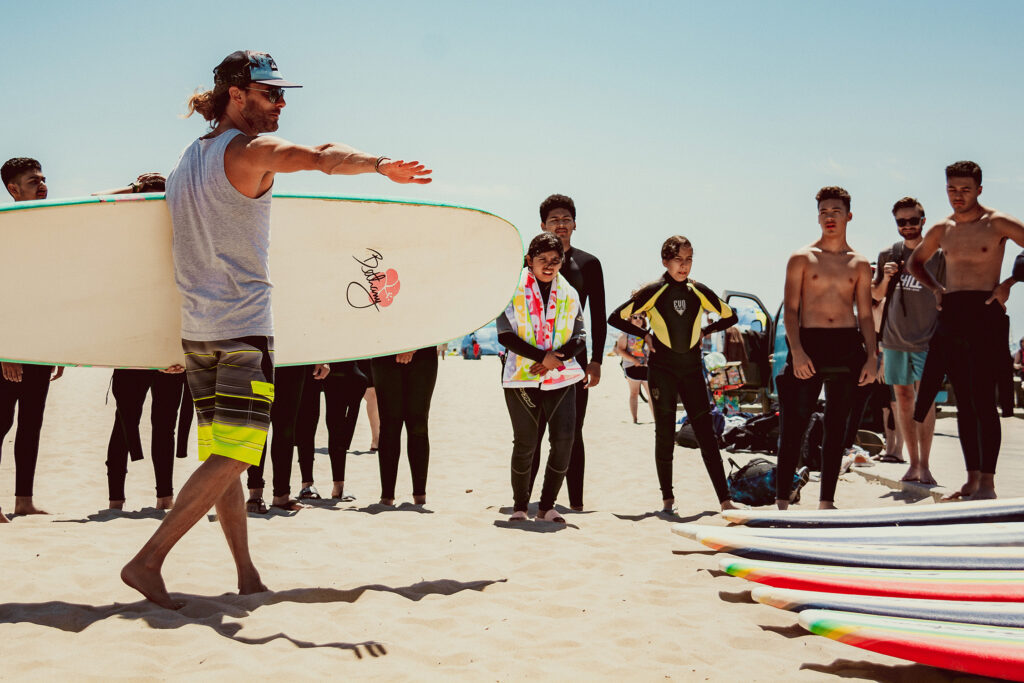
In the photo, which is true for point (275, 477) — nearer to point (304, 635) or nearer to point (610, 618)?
point (304, 635)

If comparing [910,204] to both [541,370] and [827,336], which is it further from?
[541,370]

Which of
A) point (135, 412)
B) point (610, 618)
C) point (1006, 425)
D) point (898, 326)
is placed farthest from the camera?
point (1006, 425)

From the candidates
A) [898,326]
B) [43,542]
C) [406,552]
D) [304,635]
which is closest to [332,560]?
[406,552]

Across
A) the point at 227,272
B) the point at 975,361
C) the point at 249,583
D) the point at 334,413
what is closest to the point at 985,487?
the point at 975,361

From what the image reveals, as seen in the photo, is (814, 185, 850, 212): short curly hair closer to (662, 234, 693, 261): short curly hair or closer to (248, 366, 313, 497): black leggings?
(662, 234, 693, 261): short curly hair

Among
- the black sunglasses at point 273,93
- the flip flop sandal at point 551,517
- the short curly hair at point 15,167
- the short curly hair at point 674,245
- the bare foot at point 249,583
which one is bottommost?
the flip flop sandal at point 551,517

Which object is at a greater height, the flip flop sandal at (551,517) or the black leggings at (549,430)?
the black leggings at (549,430)

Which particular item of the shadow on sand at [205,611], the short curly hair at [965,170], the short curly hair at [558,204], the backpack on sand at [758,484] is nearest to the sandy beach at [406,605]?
the shadow on sand at [205,611]

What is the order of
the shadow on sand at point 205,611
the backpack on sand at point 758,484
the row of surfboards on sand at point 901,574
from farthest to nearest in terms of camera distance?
the backpack on sand at point 758,484 → the shadow on sand at point 205,611 → the row of surfboards on sand at point 901,574

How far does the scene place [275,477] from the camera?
16.1 ft

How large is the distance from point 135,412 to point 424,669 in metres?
3.04

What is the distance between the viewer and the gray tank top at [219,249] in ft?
9.53

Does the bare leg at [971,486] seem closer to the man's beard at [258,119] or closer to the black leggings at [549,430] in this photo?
the black leggings at [549,430]

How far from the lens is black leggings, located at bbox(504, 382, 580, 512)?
475cm
